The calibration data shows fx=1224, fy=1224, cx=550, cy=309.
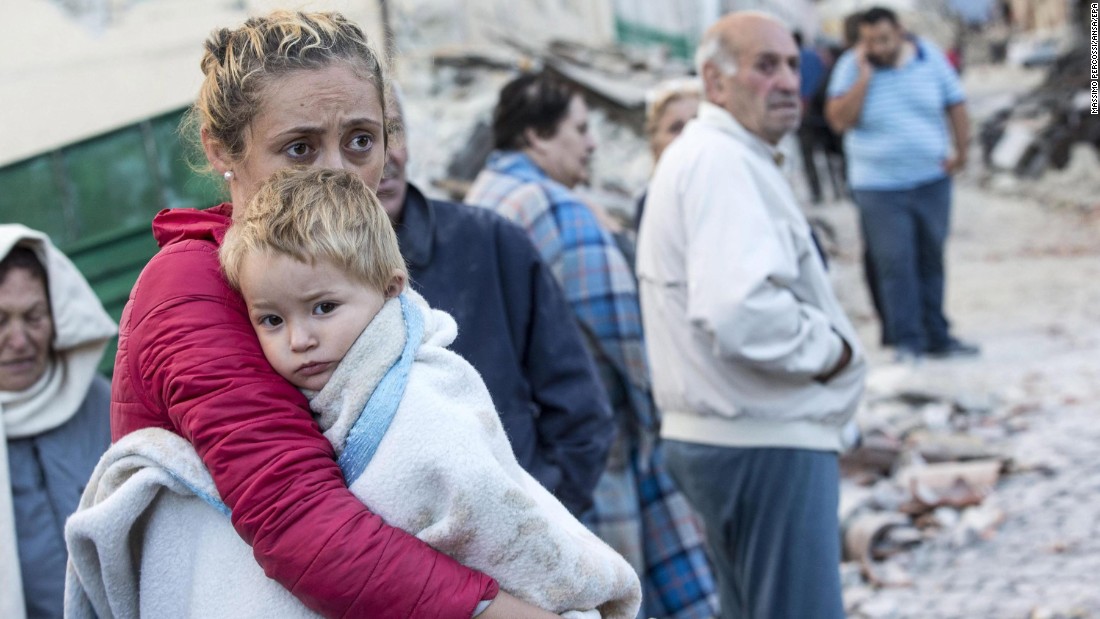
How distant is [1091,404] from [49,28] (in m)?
6.24

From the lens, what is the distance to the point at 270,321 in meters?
1.66

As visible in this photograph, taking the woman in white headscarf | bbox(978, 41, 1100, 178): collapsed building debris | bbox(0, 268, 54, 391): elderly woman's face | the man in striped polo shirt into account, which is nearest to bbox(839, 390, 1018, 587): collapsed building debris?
the man in striped polo shirt

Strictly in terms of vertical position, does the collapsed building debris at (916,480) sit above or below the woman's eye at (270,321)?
below

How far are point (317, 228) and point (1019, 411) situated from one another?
6.66m

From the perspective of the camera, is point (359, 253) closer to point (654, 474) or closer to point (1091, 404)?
point (654, 474)

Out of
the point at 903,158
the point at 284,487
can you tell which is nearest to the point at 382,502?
the point at 284,487

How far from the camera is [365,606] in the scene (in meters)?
1.53

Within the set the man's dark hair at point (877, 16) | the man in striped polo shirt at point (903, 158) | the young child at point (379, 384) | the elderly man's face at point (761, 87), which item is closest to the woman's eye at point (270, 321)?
the young child at point (379, 384)

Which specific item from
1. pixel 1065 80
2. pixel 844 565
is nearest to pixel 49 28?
pixel 844 565

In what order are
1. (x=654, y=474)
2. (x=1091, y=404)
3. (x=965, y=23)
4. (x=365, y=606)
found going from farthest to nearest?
(x=965, y=23) < (x=1091, y=404) < (x=654, y=474) < (x=365, y=606)

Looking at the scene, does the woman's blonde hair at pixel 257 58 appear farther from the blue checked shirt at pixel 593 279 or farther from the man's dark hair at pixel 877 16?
the man's dark hair at pixel 877 16

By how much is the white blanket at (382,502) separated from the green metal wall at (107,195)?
4778mm

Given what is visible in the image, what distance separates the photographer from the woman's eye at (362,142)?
1878 mm

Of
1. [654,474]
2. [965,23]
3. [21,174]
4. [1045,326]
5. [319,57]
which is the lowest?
[965,23]
